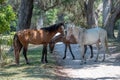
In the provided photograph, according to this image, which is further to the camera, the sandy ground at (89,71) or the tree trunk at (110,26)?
the tree trunk at (110,26)

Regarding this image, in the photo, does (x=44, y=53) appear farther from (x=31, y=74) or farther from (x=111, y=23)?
(x=111, y=23)

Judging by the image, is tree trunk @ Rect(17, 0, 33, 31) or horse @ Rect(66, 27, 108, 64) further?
tree trunk @ Rect(17, 0, 33, 31)

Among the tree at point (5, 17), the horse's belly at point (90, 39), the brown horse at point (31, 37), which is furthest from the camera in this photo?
the horse's belly at point (90, 39)

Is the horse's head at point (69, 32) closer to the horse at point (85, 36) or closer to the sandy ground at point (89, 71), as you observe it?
the horse at point (85, 36)

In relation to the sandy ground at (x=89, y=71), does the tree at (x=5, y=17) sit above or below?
above

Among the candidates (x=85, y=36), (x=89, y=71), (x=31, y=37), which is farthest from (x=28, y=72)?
(x=85, y=36)

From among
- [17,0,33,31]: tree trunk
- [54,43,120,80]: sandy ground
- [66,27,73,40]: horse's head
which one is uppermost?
[17,0,33,31]: tree trunk

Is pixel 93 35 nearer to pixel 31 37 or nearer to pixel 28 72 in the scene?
pixel 31 37

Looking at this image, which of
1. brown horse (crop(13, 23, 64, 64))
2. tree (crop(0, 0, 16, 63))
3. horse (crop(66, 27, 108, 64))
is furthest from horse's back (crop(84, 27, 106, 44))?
tree (crop(0, 0, 16, 63))

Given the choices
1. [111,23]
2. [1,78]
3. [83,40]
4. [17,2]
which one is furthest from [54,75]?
[17,2]

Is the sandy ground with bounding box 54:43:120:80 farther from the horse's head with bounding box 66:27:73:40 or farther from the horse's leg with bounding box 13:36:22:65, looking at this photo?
the horse's leg with bounding box 13:36:22:65

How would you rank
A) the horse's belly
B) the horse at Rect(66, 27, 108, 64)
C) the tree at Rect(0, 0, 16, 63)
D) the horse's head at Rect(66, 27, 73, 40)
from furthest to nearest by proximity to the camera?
the horse's belly < the horse at Rect(66, 27, 108, 64) < the horse's head at Rect(66, 27, 73, 40) < the tree at Rect(0, 0, 16, 63)

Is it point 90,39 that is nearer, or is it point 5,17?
point 5,17

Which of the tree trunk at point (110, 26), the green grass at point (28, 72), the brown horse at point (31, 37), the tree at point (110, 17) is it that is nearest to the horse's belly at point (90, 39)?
the brown horse at point (31, 37)
